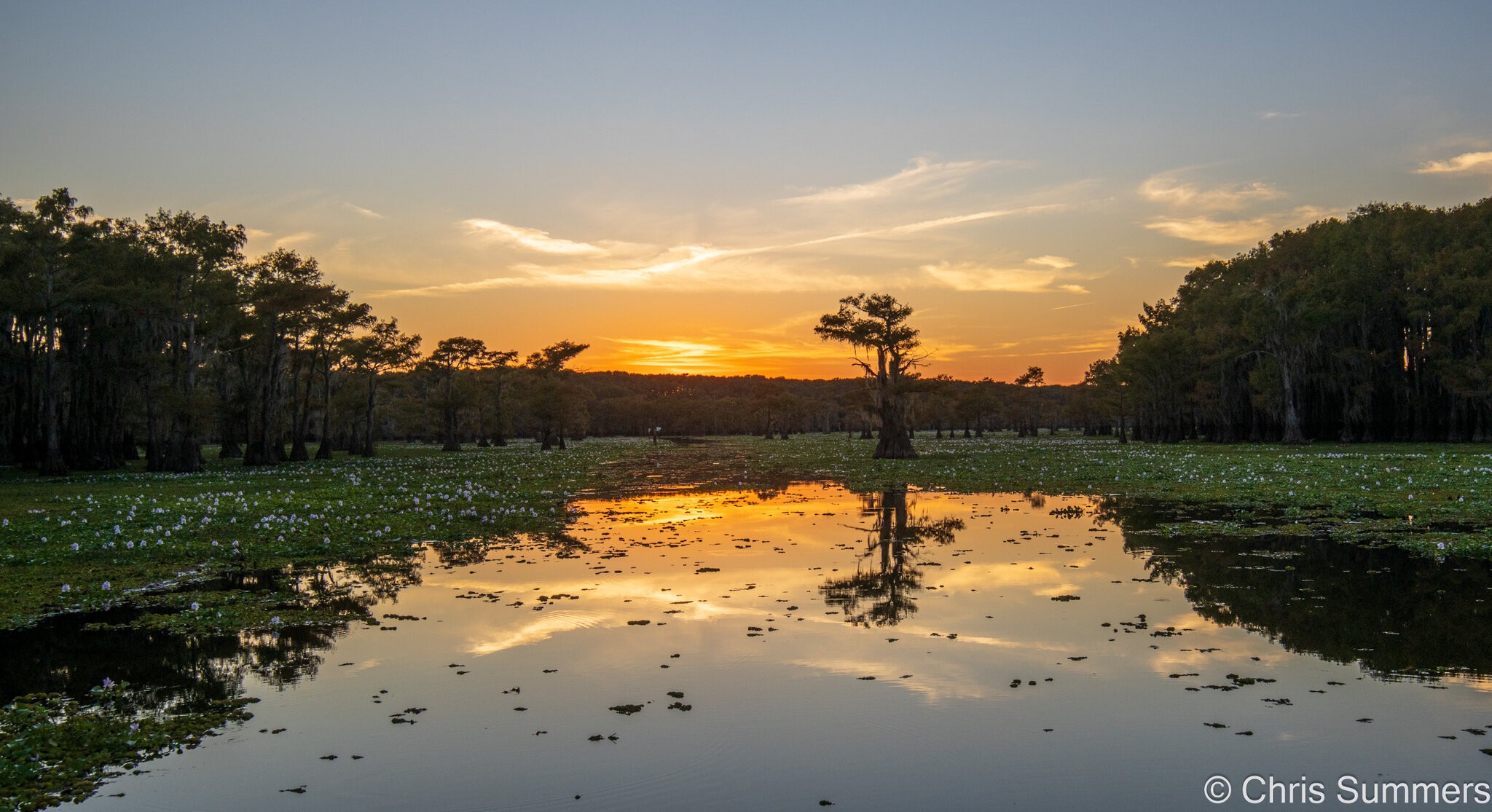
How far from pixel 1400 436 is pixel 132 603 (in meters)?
80.3

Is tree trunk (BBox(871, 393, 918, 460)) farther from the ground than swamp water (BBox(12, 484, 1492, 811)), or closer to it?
farther from the ground

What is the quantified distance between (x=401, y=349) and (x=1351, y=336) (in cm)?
8374

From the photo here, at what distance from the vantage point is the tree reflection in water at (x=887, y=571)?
11.9 meters

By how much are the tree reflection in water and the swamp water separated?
105 mm

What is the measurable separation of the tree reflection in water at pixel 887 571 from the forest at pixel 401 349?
3763 cm

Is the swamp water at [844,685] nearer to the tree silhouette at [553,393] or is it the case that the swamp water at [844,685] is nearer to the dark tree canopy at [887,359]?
the dark tree canopy at [887,359]

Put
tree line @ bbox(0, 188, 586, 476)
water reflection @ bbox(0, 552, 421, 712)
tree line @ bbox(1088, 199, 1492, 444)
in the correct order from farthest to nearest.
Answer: tree line @ bbox(1088, 199, 1492, 444)
tree line @ bbox(0, 188, 586, 476)
water reflection @ bbox(0, 552, 421, 712)

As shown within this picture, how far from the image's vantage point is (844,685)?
857cm

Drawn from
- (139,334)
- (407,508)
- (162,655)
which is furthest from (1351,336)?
(139,334)

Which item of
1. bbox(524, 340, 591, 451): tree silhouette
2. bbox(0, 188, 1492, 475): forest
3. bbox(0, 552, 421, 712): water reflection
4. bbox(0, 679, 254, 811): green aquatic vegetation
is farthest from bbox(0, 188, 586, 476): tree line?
bbox(0, 679, 254, 811): green aquatic vegetation

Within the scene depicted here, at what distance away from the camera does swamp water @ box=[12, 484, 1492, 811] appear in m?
6.33

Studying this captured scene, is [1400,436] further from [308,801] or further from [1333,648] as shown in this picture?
[308,801]

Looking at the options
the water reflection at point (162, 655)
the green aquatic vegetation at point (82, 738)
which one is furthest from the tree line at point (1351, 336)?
the green aquatic vegetation at point (82, 738)

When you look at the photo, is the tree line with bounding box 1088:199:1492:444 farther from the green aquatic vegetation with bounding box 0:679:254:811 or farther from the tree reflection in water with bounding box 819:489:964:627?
the green aquatic vegetation with bounding box 0:679:254:811
